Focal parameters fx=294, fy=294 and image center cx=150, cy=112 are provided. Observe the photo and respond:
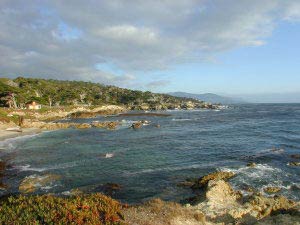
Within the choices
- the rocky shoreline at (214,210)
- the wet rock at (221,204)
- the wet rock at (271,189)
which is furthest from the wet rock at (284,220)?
the wet rock at (271,189)

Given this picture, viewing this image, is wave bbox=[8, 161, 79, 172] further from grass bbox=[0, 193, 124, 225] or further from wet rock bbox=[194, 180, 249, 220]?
grass bbox=[0, 193, 124, 225]

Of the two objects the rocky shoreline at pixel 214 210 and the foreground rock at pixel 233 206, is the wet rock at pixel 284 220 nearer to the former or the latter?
the rocky shoreline at pixel 214 210

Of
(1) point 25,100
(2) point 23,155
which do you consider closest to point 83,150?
(2) point 23,155

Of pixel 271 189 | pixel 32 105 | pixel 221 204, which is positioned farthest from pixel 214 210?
pixel 32 105

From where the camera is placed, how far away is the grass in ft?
41.6

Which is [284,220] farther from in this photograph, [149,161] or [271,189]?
[149,161]

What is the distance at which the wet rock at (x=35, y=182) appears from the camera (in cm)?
2658

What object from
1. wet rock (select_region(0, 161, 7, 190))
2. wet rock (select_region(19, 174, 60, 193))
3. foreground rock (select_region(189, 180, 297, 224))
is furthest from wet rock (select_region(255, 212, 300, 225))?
wet rock (select_region(0, 161, 7, 190))

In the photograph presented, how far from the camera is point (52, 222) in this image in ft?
40.7

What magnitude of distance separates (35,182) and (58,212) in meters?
16.7

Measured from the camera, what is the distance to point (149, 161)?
120 ft

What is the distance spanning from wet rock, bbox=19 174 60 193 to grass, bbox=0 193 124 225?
12418 millimetres

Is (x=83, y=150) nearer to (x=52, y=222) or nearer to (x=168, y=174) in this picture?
(x=168, y=174)

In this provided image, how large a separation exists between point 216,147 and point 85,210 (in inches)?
1319
